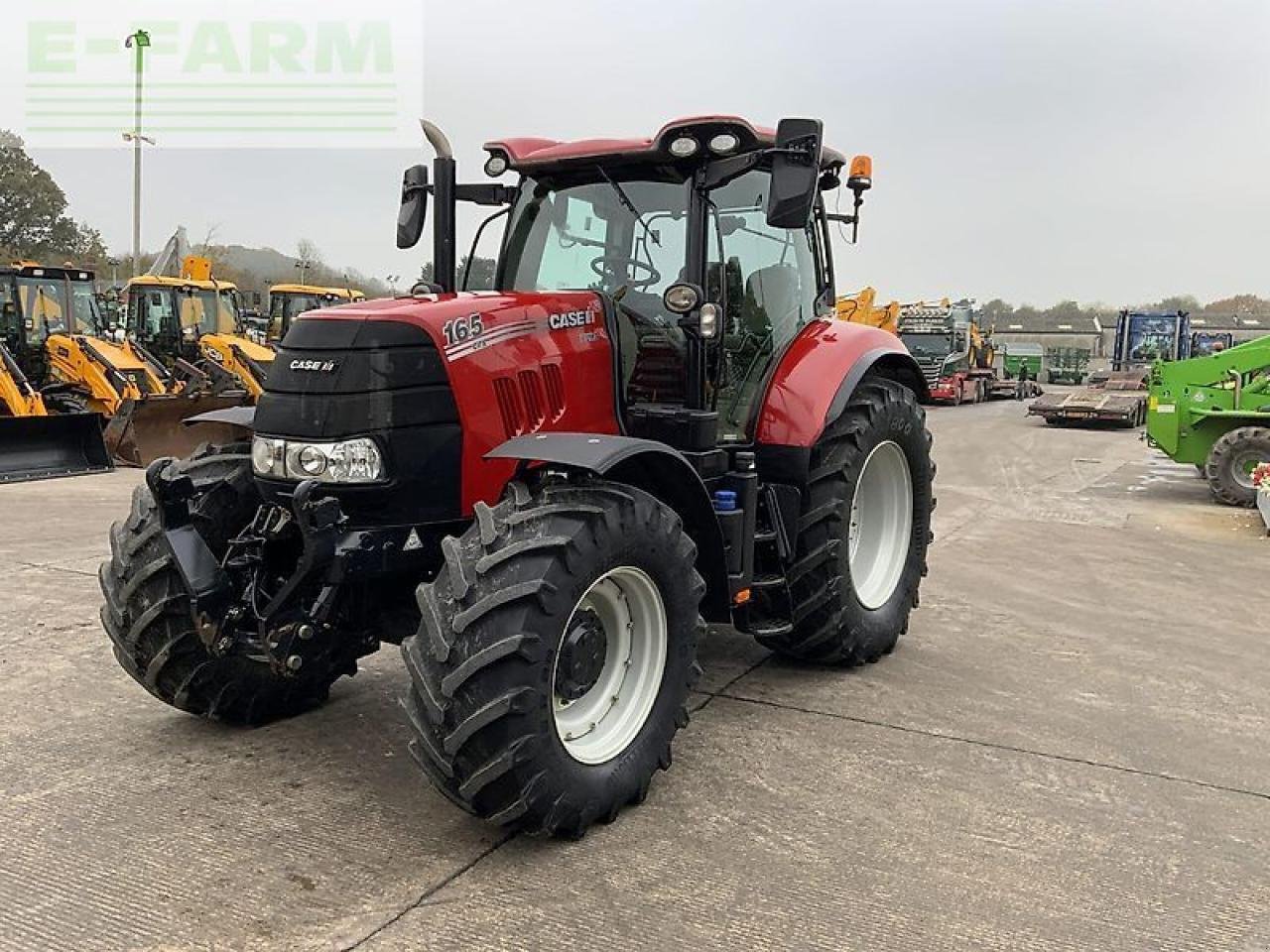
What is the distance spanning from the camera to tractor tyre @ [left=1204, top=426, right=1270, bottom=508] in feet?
36.6

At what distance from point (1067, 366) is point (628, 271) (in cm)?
3994

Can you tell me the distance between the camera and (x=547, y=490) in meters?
3.27

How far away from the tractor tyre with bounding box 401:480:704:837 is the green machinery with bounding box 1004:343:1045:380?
3360cm

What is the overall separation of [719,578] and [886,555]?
1.79 metres

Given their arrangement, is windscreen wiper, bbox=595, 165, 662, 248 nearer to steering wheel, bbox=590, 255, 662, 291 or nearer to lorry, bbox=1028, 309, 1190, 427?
steering wheel, bbox=590, 255, 662, 291

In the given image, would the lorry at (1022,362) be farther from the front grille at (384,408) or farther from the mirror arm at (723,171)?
the front grille at (384,408)

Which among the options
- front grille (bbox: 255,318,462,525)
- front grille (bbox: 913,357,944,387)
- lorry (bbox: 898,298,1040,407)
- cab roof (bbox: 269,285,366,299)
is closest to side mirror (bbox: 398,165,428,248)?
front grille (bbox: 255,318,462,525)

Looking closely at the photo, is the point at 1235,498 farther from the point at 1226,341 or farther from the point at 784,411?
the point at 1226,341

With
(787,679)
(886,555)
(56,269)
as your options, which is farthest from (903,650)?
(56,269)

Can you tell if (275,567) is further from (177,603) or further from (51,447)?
(51,447)

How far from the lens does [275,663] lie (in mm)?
3365

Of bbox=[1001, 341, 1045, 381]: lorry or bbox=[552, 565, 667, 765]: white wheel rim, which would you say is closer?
bbox=[552, 565, 667, 765]: white wheel rim

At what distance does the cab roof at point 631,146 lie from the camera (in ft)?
12.9

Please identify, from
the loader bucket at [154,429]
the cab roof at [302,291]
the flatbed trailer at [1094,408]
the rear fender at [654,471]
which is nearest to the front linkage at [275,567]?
the rear fender at [654,471]
